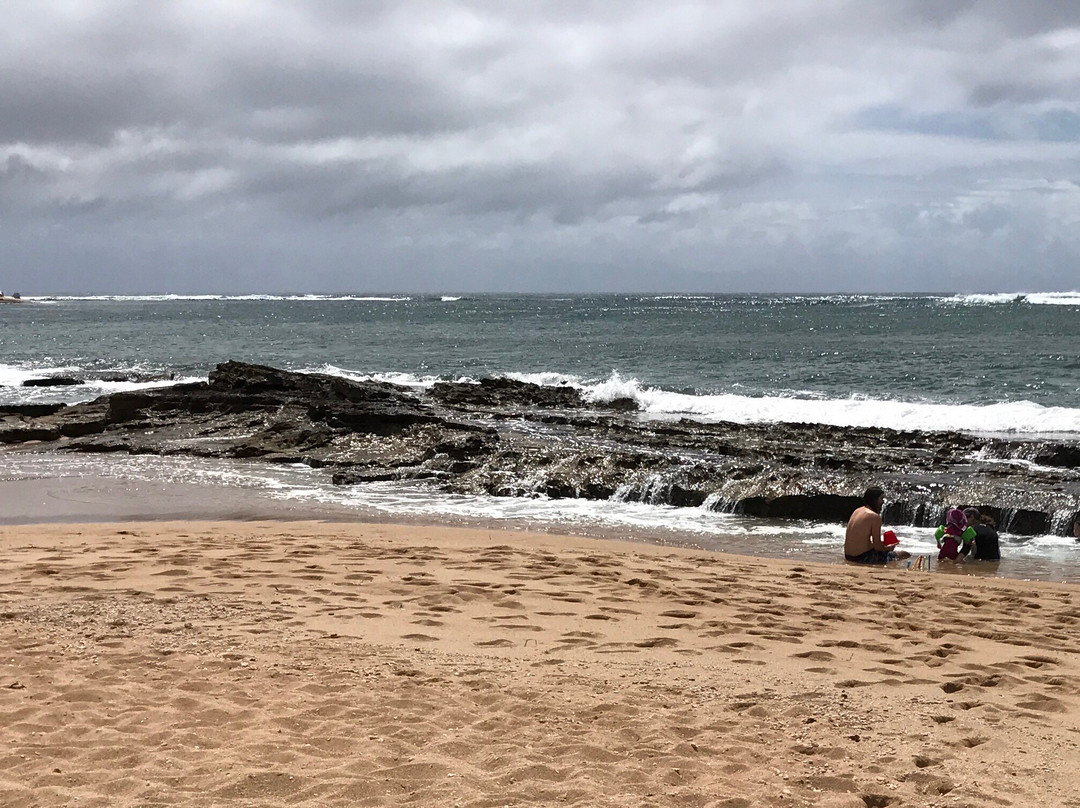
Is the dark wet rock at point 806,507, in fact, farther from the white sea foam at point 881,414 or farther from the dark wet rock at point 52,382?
the dark wet rock at point 52,382

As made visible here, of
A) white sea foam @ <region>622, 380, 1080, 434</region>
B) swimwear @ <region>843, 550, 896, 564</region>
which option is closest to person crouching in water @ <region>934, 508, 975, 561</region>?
swimwear @ <region>843, 550, 896, 564</region>

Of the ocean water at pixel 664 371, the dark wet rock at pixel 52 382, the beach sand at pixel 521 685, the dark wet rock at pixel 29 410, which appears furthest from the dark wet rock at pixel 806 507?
the dark wet rock at pixel 52 382

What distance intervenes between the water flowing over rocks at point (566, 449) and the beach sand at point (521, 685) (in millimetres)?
4243

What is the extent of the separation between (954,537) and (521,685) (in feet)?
22.8

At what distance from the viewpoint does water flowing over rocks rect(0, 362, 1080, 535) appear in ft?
43.4

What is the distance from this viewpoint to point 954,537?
10.7 meters

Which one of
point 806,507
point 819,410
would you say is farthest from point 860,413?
point 806,507

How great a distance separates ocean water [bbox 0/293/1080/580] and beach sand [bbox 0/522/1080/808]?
12.0 feet

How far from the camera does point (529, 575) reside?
855cm

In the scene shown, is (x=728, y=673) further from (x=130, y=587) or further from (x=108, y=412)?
(x=108, y=412)

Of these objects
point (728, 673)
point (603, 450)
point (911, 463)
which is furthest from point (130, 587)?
point (911, 463)

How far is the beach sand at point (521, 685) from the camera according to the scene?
4.35 m

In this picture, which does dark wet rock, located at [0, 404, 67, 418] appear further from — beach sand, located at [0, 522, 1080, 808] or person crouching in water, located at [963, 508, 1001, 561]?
person crouching in water, located at [963, 508, 1001, 561]

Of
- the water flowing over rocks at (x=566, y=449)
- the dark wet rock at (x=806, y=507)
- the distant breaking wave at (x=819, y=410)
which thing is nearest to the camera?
the dark wet rock at (x=806, y=507)
